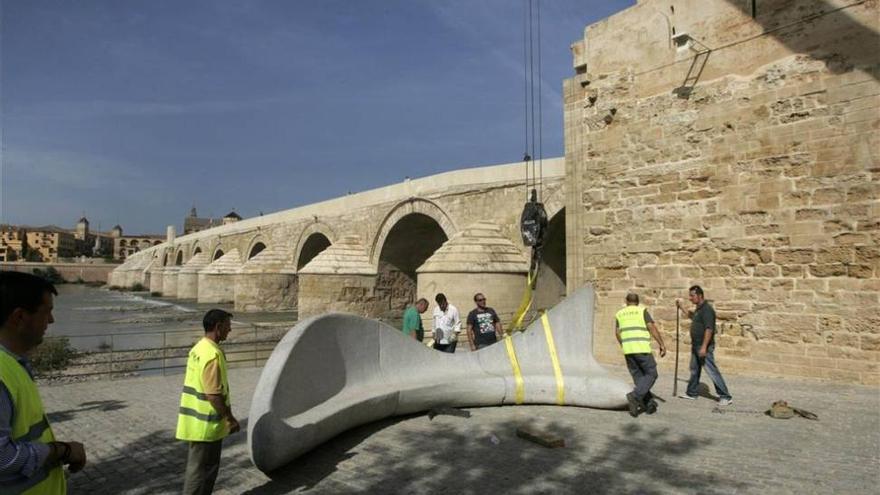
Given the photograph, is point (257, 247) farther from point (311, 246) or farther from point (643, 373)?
point (643, 373)

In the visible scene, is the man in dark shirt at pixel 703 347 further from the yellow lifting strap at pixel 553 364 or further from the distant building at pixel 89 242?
the distant building at pixel 89 242

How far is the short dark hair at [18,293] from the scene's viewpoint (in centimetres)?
163

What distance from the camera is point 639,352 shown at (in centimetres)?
483

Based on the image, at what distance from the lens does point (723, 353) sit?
6.83 meters

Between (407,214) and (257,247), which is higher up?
(407,214)

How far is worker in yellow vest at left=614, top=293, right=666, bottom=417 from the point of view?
15.5ft

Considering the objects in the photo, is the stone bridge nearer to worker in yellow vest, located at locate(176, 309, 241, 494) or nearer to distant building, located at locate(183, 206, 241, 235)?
worker in yellow vest, located at locate(176, 309, 241, 494)

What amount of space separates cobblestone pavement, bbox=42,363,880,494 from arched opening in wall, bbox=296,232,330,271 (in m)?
21.6

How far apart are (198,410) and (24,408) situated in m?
1.18

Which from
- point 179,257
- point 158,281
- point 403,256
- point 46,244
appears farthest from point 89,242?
point 403,256

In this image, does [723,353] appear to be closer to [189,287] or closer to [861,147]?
[861,147]

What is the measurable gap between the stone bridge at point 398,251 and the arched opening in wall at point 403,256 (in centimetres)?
4

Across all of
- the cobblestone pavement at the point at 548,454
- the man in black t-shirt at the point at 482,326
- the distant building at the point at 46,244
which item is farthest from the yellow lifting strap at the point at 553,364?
the distant building at the point at 46,244

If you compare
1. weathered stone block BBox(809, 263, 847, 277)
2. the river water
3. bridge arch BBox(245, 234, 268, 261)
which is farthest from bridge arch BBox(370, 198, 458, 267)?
bridge arch BBox(245, 234, 268, 261)
